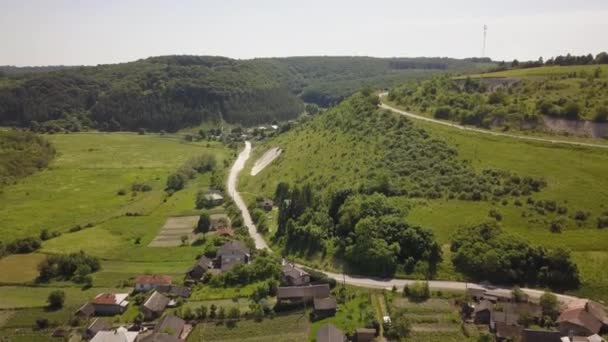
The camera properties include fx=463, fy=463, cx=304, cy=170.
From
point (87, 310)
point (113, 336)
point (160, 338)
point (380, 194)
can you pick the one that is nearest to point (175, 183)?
point (380, 194)

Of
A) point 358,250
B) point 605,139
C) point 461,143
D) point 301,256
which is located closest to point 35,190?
point 301,256

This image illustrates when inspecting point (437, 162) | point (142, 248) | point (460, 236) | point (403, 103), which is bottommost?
point (142, 248)

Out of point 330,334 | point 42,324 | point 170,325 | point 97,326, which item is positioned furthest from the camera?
point 42,324

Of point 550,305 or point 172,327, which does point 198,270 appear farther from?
point 550,305

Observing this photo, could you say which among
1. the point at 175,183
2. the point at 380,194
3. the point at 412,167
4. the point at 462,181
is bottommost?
the point at 175,183

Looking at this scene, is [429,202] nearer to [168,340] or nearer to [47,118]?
[168,340]

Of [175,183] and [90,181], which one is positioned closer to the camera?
[175,183]
